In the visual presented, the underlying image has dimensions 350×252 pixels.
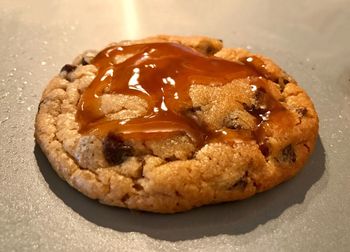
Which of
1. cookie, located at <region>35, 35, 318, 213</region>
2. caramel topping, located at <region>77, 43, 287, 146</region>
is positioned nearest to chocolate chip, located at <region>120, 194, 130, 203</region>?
cookie, located at <region>35, 35, 318, 213</region>

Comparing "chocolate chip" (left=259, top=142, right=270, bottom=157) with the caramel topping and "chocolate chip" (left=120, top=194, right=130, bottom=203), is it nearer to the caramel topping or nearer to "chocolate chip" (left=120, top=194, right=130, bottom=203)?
the caramel topping

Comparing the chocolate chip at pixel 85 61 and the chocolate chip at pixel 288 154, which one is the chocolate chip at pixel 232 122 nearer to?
the chocolate chip at pixel 288 154

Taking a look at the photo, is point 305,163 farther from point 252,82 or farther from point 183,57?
point 183,57

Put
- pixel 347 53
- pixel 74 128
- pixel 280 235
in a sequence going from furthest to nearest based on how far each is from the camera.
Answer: pixel 347 53, pixel 74 128, pixel 280 235

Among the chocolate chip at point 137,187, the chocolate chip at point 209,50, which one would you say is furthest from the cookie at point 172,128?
the chocolate chip at point 209,50

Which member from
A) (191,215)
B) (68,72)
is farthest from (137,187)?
(68,72)

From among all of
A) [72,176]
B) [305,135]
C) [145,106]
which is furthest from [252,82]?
[72,176]
